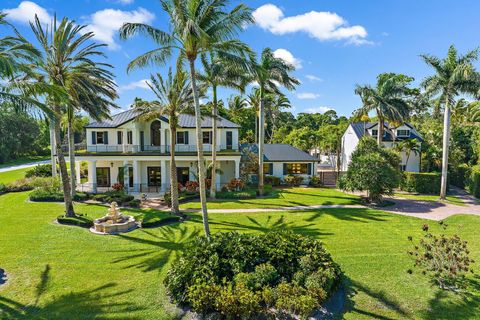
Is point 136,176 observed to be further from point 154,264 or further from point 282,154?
point 154,264

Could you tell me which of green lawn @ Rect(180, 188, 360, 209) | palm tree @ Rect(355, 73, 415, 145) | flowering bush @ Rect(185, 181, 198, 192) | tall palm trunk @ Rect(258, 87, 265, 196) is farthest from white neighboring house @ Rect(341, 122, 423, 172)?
flowering bush @ Rect(185, 181, 198, 192)

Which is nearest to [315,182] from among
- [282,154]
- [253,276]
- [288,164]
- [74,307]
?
[288,164]

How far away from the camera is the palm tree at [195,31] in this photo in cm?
1088

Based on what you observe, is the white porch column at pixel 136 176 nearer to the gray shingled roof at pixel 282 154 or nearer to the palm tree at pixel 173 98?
the palm tree at pixel 173 98

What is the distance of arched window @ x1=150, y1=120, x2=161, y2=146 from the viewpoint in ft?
92.1

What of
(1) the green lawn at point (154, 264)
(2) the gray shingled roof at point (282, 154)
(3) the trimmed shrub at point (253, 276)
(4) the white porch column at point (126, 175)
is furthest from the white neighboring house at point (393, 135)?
(3) the trimmed shrub at point (253, 276)

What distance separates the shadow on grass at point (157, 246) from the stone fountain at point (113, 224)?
0.77 meters

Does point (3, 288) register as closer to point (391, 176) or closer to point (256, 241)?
point (256, 241)

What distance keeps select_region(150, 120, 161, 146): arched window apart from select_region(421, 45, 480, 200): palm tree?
77.9ft

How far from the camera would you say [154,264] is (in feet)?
35.1

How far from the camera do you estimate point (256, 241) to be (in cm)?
984

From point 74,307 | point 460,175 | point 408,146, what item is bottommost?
point 74,307

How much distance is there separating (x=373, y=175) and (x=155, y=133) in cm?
1980

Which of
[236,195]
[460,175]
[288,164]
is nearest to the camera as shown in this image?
[236,195]
